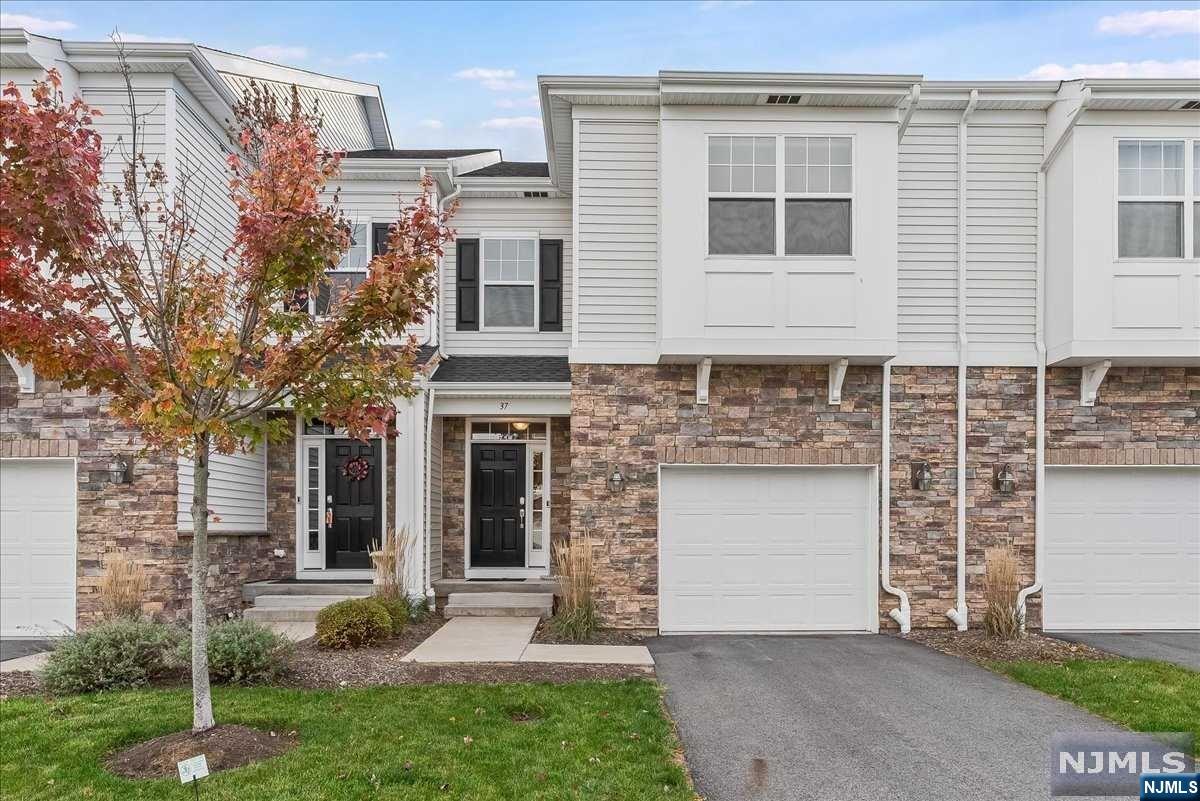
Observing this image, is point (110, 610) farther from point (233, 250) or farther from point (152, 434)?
point (233, 250)

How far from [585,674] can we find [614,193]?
542cm

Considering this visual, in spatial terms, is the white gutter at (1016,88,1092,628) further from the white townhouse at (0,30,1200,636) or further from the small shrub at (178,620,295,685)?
the small shrub at (178,620,295,685)

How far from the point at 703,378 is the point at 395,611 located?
4.42m

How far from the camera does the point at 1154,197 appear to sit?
28.5ft

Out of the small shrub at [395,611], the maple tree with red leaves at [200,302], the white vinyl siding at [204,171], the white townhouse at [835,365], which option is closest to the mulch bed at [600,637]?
the white townhouse at [835,365]

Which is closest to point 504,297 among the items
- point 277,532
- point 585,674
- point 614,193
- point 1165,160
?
point 614,193

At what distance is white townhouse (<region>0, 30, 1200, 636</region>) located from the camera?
8.55 metres

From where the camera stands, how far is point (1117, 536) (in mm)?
9234

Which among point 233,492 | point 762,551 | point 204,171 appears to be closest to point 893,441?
point 762,551

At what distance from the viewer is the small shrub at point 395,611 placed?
852 centimetres

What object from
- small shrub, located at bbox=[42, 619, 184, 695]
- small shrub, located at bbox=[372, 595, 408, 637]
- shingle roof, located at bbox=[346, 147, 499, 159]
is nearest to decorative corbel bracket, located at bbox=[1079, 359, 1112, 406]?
small shrub, located at bbox=[372, 595, 408, 637]

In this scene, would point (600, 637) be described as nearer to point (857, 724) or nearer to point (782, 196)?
point (857, 724)

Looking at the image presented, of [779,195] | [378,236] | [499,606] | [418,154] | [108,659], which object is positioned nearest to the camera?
[108,659]

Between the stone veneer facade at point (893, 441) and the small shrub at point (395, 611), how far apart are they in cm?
227
